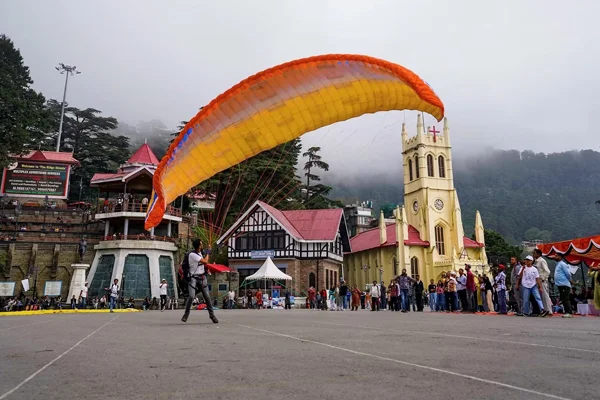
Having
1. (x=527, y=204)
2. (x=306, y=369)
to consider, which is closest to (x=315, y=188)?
(x=306, y=369)

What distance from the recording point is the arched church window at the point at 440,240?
55.3 m

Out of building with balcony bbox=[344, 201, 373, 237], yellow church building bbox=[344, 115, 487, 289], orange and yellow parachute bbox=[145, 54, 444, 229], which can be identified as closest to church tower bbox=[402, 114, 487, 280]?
yellow church building bbox=[344, 115, 487, 289]

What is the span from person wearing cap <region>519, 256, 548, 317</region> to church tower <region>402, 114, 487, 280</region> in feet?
131

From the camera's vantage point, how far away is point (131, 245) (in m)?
34.9

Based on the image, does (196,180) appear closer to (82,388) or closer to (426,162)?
(82,388)

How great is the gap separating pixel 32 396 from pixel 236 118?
29.0ft

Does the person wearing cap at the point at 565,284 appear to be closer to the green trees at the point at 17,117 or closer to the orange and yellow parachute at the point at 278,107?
the orange and yellow parachute at the point at 278,107

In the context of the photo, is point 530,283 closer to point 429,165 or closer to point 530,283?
point 530,283

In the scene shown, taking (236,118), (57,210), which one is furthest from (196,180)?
(57,210)

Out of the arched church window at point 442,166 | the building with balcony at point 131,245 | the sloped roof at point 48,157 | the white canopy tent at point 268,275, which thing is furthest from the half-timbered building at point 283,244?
the arched church window at point 442,166

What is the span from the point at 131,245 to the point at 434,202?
1491 inches

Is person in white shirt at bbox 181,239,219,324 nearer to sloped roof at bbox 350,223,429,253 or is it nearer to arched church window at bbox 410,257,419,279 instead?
sloped roof at bbox 350,223,429,253

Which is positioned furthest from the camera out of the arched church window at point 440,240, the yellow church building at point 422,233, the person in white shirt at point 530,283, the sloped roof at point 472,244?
the sloped roof at point 472,244

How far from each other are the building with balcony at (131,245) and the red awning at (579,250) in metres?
27.5
